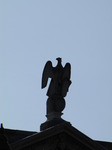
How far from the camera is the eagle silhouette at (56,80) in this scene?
3338cm

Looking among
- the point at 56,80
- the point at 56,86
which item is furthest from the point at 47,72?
the point at 56,86

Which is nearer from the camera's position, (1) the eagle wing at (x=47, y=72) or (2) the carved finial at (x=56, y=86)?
(2) the carved finial at (x=56, y=86)

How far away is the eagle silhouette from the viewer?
109 ft

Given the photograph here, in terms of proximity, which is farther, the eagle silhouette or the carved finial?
the eagle silhouette

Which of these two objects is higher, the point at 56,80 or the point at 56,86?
the point at 56,80

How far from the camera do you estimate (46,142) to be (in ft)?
105

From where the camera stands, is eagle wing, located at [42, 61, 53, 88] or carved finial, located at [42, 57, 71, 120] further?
eagle wing, located at [42, 61, 53, 88]

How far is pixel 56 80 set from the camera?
33469 mm

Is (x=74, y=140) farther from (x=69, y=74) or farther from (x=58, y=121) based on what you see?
(x=69, y=74)

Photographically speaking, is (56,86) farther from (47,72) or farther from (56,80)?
(47,72)

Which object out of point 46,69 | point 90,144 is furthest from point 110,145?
point 46,69

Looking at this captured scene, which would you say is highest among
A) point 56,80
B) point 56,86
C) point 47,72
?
point 47,72

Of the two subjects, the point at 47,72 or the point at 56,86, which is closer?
the point at 56,86

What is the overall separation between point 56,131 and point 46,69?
3203mm
